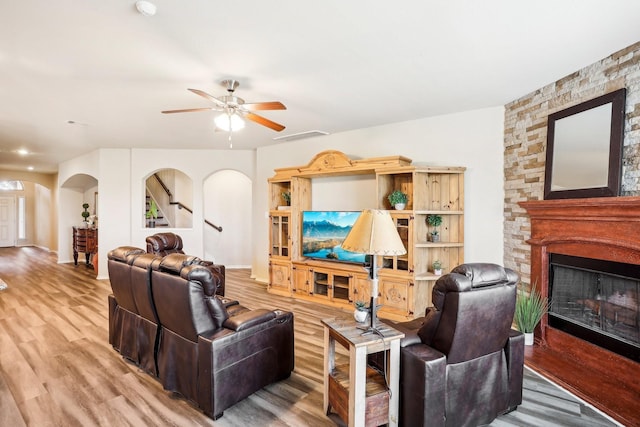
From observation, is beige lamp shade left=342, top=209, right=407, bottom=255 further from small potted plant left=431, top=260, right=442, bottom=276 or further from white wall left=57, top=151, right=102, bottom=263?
white wall left=57, top=151, right=102, bottom=263

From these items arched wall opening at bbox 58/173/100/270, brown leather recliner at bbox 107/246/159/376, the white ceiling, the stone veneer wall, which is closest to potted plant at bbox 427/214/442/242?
the stone veneer wall

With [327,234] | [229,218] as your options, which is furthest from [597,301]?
[229,218]

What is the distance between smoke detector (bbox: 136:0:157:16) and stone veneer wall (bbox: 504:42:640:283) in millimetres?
3498

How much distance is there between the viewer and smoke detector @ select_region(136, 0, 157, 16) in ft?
6.27

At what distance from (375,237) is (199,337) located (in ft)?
4.55

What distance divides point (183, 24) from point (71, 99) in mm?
2384

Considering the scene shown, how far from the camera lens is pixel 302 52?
2.56 m

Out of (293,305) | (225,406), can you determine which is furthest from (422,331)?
(293,305)

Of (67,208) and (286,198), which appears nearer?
(286,198)

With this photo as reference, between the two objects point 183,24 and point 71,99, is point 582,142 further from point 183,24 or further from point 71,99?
point 71,99

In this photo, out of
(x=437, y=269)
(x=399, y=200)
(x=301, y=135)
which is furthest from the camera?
(x=301, y=135)

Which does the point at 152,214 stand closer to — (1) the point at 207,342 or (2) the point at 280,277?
(2) the point at 280,277

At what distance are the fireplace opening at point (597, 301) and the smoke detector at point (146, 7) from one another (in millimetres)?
3879

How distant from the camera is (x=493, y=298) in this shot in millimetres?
1916
